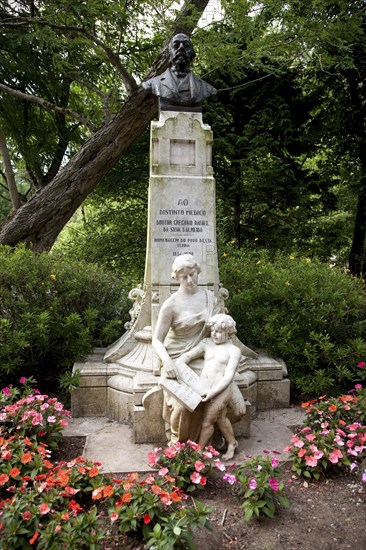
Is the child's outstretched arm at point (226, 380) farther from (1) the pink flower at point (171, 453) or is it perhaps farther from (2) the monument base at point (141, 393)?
(2) the monument base at point (141, 393)

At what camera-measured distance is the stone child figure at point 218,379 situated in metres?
3.64

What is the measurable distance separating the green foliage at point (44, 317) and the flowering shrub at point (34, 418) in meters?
0.84

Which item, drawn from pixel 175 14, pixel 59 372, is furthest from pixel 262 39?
pixel 59 372

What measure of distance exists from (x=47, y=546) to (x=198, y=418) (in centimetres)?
167

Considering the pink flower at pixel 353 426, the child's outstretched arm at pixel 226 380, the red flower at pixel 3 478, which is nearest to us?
the red flower at pixel 3 478

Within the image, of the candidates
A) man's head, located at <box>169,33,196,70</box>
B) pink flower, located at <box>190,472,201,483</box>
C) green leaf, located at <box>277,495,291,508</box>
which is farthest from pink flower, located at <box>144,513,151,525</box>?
man's head, located at <box>169,33,196,70</box>

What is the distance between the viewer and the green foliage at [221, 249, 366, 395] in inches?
194

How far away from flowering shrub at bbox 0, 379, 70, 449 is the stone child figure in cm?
120

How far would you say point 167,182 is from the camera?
4.73 metres

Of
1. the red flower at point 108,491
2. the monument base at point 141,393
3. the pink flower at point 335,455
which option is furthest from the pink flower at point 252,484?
the monument base at point 141,393

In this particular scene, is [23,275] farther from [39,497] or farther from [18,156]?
[18,156]

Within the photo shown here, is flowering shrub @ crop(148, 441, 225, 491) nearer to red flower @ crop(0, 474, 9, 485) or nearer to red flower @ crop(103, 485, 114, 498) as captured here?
red flower @ crop(103, 485, 114, 498)

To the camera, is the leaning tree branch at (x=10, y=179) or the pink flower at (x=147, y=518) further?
the leaning tree branch at (x=10, y=179)

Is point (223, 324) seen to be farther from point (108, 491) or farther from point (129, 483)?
point (108, 491)
